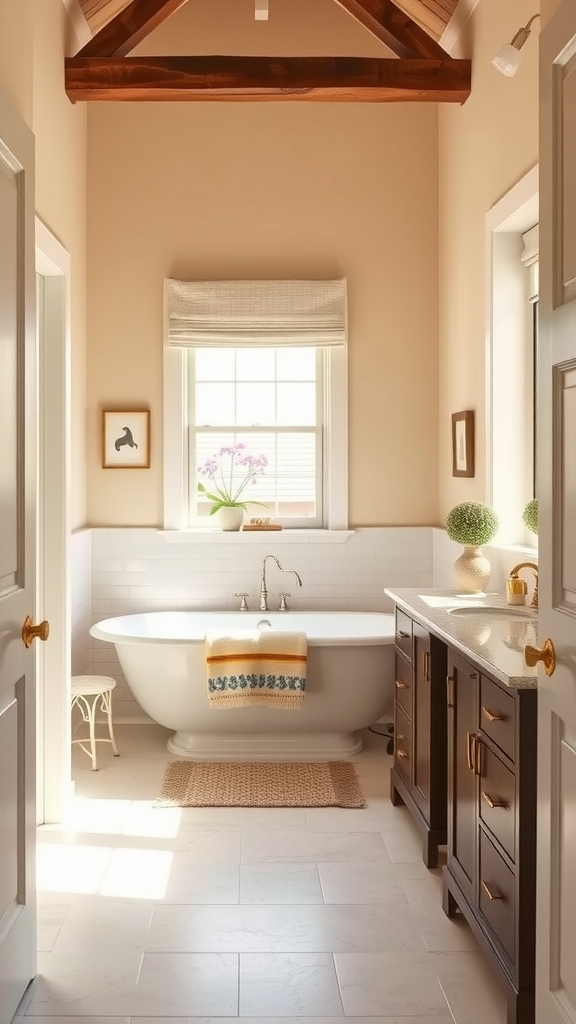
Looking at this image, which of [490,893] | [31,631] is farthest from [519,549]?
[31,631]

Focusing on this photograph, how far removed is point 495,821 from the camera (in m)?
2.72

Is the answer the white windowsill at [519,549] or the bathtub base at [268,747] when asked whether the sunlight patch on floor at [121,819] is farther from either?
the white windowsill at [519,549]

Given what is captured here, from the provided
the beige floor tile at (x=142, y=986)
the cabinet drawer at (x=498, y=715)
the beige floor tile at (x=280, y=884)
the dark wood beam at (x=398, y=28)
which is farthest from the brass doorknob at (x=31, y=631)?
the dark wood beam at (x=398, y=28)

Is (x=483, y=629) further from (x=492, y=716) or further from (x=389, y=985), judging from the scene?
(x=389, y=985)

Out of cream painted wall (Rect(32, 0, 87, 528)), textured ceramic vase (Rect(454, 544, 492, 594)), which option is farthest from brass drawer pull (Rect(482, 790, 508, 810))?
cream painted wall (Rect(32, 0, 87, 528))

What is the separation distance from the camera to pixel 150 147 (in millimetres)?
5953

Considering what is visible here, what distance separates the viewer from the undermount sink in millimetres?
3732

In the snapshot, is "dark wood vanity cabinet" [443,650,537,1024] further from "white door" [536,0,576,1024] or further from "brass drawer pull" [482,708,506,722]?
"white door" [536,0,576,1024]

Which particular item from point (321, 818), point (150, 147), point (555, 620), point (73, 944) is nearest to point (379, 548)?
point (321, 818)

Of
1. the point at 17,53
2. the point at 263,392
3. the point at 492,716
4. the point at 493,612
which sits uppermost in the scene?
the point at 17,53

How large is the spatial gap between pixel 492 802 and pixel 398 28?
4045 millimetres

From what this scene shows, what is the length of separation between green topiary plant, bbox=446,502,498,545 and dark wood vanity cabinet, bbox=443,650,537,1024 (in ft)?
3.72

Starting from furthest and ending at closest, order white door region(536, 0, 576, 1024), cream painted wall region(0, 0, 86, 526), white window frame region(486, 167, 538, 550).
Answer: white window frame region(486, 167, 538, 550)
cream painted wall region(0, 0, 86, 526)
white door region(536, 0, 576, 1024)

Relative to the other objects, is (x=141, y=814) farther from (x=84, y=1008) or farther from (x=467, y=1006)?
(x=467, y=1006)
